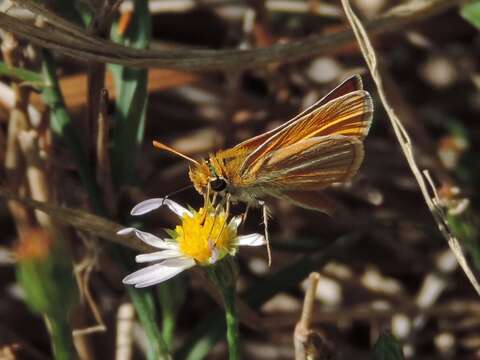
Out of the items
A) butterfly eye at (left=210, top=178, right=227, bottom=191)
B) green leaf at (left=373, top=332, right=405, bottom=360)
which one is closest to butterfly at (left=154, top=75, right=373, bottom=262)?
butterfly eye at (left=210, top=178, right=227, bottom=191)

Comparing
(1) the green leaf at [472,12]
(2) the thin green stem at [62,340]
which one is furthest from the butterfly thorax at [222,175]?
(1) the green leaf at [472,12]

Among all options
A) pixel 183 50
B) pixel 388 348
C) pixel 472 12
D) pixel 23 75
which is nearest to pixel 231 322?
pixel 388 348

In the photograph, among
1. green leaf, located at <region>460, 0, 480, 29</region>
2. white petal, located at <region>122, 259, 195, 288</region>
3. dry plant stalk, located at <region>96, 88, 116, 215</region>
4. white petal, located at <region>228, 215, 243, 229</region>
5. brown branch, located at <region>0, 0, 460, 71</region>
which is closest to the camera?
white petal, located at <region>122, 259, 195, 288</region>

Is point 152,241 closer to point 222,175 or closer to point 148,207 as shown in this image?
point 148,207

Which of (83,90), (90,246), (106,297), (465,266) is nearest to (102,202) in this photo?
(90,246)

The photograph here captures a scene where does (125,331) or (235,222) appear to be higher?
(235,222)

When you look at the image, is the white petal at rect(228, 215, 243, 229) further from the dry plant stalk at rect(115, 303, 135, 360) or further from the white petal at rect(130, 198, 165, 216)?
the dry plant stalk at rect(115, 303, 135, 360)
